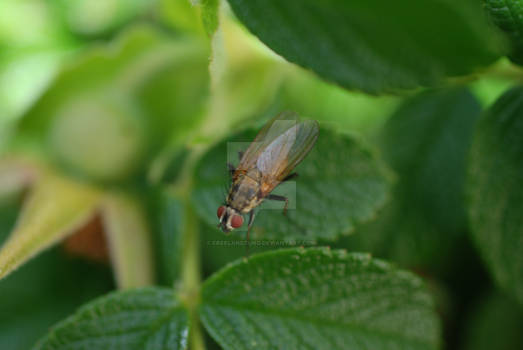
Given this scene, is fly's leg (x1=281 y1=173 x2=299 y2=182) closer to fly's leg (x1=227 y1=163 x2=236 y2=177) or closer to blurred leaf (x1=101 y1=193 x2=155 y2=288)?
fly's leg (x1=227 y1=163 x2=236 y2=177)

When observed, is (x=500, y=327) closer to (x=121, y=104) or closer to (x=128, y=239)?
(x=128, y=239)

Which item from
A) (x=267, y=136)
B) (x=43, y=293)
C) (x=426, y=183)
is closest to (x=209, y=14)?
(x=267, y=136)


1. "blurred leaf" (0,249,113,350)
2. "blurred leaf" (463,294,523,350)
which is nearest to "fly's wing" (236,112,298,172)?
"blurred leaf" (0,249,113,350)

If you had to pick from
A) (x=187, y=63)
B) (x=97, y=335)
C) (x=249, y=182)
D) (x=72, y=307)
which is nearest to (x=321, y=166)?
(x=249, y=182)

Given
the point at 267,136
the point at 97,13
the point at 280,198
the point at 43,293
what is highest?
the point at 97,13

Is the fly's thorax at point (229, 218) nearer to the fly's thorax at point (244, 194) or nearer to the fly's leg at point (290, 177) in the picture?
the fly's thorax at point (244, 194)

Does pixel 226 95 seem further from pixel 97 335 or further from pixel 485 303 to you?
pixel 485 303
